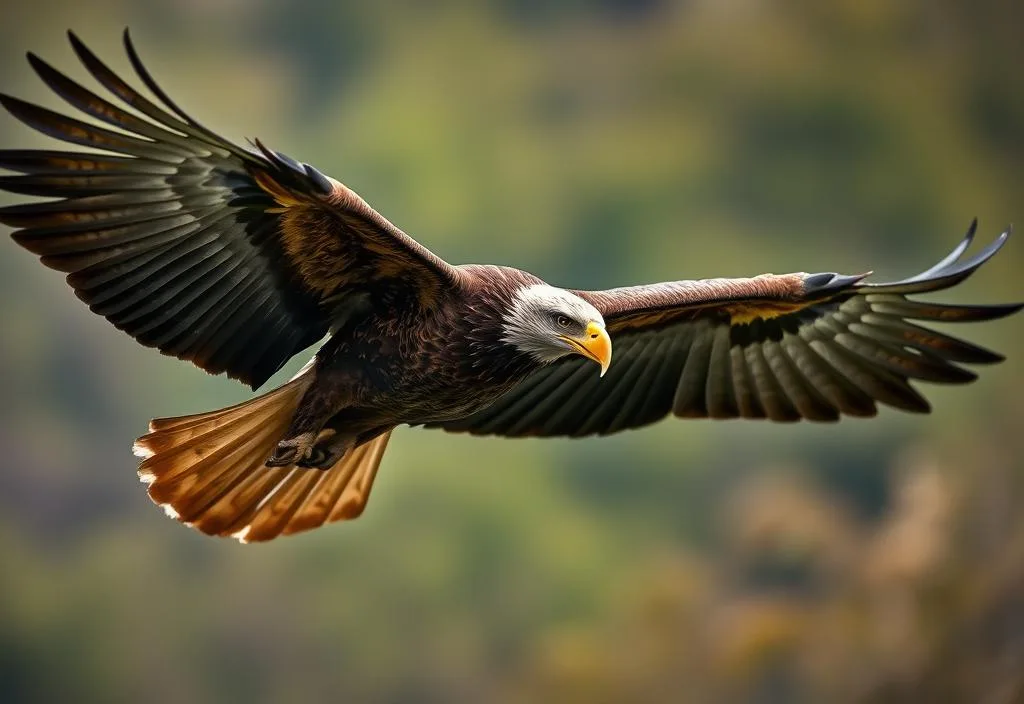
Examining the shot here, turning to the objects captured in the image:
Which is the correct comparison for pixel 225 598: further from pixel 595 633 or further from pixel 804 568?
pixel 804 568

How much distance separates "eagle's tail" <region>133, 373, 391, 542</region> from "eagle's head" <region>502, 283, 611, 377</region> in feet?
3.02

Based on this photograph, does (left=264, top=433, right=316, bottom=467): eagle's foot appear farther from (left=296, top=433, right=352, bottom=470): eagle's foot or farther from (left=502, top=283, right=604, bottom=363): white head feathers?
(left=502, top=283, right=604, bottom=363): white head feathers

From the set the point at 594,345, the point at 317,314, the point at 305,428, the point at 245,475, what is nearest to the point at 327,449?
the point at 305,428

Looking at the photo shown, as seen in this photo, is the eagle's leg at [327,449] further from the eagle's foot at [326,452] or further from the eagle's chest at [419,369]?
the eagle's chest at [419,369]

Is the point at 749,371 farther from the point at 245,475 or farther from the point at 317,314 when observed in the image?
the point at 245,475

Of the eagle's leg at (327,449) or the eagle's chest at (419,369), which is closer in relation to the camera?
the eagle's chest at (419,369)

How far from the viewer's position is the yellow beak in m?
5.08

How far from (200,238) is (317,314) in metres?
0.57

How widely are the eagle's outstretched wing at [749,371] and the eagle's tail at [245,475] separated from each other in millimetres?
616

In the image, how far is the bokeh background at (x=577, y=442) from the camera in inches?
558

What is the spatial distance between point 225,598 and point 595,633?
14.7 ft

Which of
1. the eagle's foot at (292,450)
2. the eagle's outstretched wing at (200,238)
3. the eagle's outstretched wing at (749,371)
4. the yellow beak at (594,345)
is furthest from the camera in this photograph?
the eagle's outstretched wing at (749,371)

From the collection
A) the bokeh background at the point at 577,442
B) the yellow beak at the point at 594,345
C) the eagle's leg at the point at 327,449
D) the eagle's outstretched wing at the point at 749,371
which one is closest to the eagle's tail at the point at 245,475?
the eagle's leg at the point at 327,449

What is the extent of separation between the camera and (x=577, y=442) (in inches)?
709
